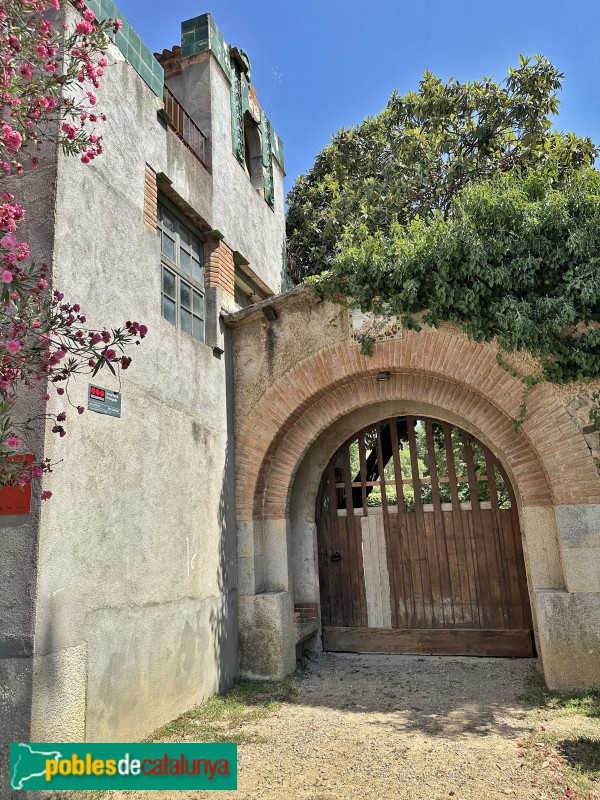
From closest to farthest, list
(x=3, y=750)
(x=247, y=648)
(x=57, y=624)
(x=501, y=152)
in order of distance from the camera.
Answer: (x=3, y=750) < (x=57, y=624) < (x=247, y=648) < (x=501, y=152)

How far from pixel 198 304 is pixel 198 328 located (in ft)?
1.05

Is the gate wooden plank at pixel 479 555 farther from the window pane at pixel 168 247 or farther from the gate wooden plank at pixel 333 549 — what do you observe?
the window pane at pixel 168 247

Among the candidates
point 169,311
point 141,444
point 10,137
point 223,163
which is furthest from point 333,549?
point 10,137

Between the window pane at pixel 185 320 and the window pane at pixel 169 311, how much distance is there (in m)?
0.17

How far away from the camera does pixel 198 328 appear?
6902mm

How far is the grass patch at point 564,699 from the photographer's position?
519cm

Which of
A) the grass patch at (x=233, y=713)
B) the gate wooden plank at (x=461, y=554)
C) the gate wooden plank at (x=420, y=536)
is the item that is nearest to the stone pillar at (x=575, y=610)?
the gate wooden plank at (x=461, y=554)

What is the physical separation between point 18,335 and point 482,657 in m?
6.59

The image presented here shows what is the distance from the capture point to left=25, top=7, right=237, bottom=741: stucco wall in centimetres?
407

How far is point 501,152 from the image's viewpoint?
397 inches

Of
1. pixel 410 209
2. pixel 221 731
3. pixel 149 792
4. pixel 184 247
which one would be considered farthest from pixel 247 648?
pixel 410 209

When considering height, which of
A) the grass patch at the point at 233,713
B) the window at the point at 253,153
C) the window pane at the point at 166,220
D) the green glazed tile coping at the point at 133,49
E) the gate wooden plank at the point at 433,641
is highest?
the window at the point at 253,153

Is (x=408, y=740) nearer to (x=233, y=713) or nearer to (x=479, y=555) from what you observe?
(x=233, y=713)

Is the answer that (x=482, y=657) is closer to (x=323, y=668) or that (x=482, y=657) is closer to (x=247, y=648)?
(x=323, y=668)
